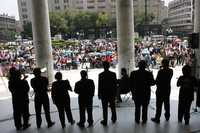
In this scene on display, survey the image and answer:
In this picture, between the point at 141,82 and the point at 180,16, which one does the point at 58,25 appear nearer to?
the point at 180,16

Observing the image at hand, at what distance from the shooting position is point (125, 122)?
868 cm

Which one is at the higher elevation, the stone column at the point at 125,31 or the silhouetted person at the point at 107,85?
the stone column at the point at 125,31

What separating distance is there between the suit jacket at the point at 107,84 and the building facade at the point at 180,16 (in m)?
107

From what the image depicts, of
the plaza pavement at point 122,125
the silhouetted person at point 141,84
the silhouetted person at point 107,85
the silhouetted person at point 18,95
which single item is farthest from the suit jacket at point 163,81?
the silhouetted person at point 18,95

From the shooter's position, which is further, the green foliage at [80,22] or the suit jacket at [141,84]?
the green foliage at [80,22]

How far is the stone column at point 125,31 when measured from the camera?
14257 millimetres

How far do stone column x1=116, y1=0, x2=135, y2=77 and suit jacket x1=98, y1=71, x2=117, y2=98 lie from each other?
22.0ft

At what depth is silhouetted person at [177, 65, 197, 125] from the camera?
7825mm

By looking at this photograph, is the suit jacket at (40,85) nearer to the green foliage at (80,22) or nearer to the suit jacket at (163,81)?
the suit jacket at (163,81)

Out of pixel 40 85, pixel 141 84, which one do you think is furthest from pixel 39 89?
pixel 141 84

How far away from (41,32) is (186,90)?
8.08m

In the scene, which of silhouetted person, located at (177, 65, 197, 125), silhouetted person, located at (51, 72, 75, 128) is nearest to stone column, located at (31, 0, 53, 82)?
silhouetted person, located at (51, 72, 75, 128)

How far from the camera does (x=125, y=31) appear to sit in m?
14.5

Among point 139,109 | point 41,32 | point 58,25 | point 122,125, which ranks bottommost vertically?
point 122,125
